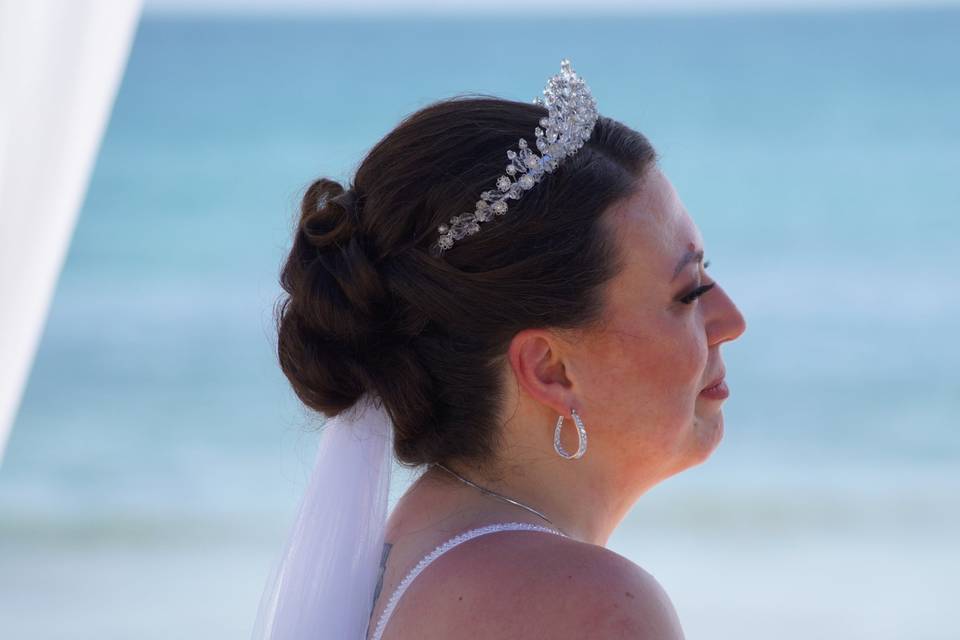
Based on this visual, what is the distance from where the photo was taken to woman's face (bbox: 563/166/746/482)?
174cm

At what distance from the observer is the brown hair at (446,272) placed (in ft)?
5.59

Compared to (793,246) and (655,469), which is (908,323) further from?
(655,469)

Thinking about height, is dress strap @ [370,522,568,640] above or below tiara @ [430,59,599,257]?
below

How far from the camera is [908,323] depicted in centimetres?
1118

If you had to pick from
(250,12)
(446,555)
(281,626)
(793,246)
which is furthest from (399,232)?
(250,12)

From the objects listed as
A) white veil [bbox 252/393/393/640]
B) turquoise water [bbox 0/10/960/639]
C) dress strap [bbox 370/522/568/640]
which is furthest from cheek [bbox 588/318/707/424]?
turquoise water [bbox 0/10/960/639]

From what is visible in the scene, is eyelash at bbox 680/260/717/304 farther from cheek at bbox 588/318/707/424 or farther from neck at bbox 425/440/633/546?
neck at bbox 425/440/633/546

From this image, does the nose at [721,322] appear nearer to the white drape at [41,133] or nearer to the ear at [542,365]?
the ear at [542,365]

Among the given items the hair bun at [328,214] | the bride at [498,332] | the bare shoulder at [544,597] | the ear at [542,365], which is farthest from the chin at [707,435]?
the hair bun at [328,214]

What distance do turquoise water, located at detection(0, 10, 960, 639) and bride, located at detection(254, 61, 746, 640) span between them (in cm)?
35

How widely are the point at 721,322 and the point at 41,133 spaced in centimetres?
121

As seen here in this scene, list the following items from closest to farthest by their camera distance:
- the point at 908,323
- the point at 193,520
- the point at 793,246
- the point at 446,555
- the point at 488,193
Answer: the point at 446,555
the point at 488,193
the point at 193,520
the point at 908,323
the point at 793,246

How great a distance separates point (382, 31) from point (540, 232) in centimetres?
1405

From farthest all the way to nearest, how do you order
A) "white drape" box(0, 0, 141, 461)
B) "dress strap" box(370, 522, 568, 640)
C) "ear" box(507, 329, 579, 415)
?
"white drape" box(0, 0, 141, 461), "ear" box(507, 329, 579, 415), "dress strap" box(370, 522, 568, 640)
